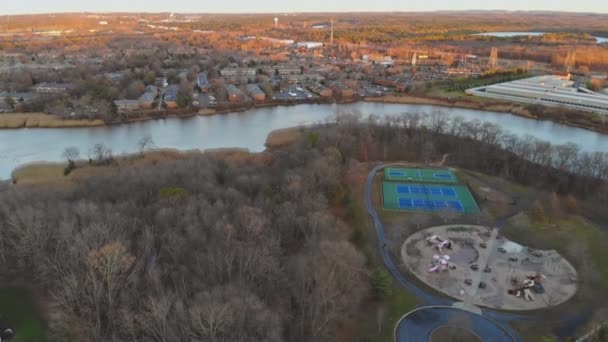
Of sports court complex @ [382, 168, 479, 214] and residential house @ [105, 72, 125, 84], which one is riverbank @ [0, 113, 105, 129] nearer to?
residential house @ [105, 72, 125, 84]

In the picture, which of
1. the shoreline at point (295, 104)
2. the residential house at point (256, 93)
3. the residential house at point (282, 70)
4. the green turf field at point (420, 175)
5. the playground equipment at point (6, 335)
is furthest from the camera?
the residential house at point (282, 70)

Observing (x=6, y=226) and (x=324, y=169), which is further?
(x=324, y=169)

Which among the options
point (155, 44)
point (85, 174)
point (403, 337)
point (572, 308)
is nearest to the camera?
point (403, 337)

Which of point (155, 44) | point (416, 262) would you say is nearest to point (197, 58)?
point (155, 44)

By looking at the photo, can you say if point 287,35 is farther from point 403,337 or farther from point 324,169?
point 403,337

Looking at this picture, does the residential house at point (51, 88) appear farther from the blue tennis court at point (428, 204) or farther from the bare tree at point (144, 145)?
the blue tennis court at point (428, 204)

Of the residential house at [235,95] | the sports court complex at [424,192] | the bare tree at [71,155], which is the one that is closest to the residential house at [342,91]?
the residential house at [235,95]

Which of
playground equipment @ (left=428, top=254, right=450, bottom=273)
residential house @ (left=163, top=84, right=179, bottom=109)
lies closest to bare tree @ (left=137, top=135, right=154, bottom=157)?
residential house @ (left=163, top=84, right=179, bottom=109)

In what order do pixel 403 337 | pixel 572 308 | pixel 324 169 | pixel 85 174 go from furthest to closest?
pixel 85 174 → pixel 324 169 → pixel 572 308 → pixel 403 337
